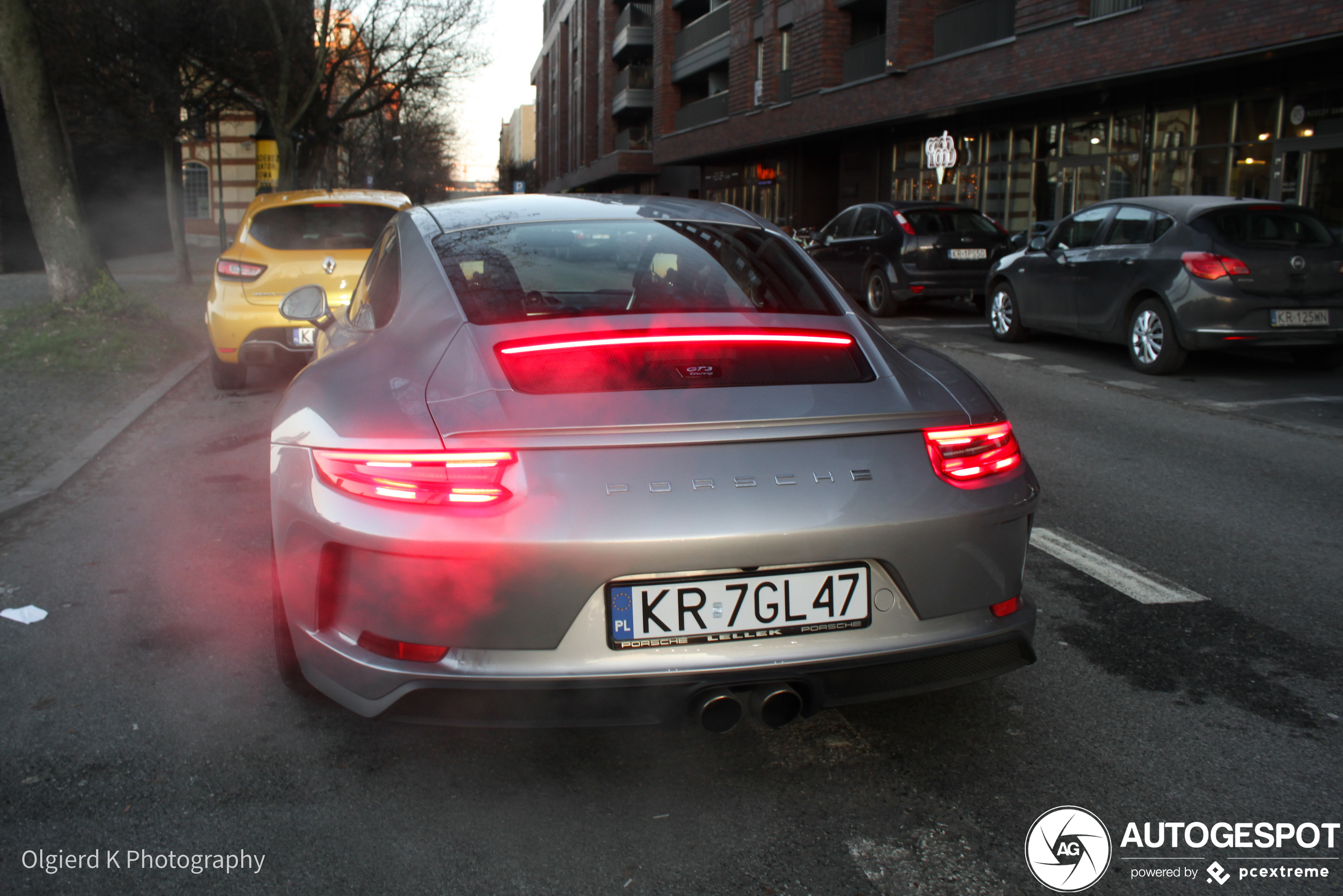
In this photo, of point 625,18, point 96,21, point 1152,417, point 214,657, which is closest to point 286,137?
point 96,21

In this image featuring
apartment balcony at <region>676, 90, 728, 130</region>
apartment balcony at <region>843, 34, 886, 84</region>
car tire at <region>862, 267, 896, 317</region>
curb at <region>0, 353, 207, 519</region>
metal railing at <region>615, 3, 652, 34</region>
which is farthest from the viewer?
metal railing at <region>615, 3, 652, 34</region>

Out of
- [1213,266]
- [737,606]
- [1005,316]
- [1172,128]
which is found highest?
[1172,128]

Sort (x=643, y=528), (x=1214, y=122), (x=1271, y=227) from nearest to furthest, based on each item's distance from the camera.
Answer: (x=643, y=528)
(x=1271, y=227)
(x=1214, y=122)

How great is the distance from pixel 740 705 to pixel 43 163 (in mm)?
11912

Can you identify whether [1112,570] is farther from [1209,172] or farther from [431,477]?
[1209,172]

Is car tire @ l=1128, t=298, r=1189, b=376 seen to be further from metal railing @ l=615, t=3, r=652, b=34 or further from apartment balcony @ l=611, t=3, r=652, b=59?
metal railing @ l=615, t=3, r=652, b=34

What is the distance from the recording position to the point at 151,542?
15.8ft

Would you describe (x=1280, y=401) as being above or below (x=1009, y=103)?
below

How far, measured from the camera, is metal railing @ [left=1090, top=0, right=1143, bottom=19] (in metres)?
18.4

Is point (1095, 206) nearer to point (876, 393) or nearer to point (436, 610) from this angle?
point (876, 393)

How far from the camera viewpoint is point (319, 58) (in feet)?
77.2

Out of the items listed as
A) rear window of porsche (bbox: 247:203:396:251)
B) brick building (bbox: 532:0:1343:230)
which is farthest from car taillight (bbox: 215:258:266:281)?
brick building (bbox: 532:0:1343:230)

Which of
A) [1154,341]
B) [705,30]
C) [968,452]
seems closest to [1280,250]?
[1154,341]

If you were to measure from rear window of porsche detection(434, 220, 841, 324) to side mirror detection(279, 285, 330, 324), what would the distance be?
936 millimetres
